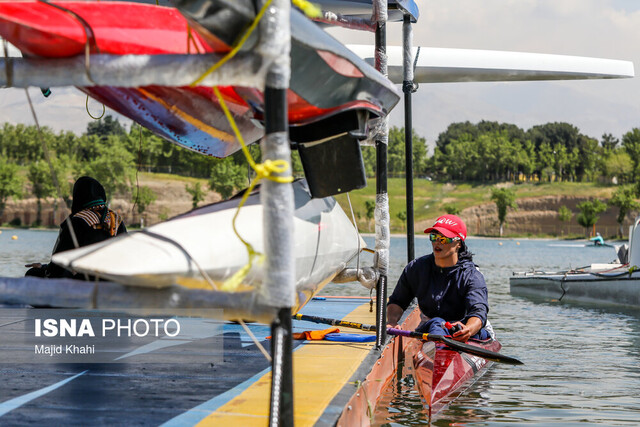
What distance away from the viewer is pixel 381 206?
19.5ft

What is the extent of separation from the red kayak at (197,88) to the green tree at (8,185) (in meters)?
113

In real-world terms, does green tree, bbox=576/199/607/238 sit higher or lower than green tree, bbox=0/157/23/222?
lower

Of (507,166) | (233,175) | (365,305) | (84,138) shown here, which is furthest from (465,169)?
(365,305)

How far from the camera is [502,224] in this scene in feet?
406

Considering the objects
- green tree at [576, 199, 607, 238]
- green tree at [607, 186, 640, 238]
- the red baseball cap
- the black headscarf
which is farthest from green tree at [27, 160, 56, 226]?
the red baseball cap

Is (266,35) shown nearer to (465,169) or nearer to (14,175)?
(14,175)

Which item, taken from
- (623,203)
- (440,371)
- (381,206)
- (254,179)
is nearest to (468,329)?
(440,371)

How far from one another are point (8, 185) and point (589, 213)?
83.1 metres

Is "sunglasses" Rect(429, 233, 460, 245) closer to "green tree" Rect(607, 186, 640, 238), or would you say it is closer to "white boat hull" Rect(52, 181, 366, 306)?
"white boat hull" Rect(52, 181, 366, 306)

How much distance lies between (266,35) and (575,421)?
5.50 meters

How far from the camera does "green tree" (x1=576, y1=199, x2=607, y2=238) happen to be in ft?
370

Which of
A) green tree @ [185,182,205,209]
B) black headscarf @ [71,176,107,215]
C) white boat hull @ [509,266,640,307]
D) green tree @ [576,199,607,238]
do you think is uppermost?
green tree @ [185,182,205,209]

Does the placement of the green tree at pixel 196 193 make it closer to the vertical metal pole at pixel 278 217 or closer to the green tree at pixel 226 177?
the green tree at pixel 226 177

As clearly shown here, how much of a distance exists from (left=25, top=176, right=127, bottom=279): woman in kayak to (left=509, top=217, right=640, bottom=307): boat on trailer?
45.7 feet
